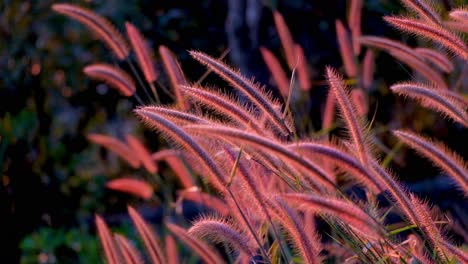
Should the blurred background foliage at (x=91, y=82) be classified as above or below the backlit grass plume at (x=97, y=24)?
below

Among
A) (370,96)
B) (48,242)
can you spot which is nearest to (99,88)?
(48,242)

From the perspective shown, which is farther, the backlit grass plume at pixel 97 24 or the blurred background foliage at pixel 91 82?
the blurred background foliage at pixel 91 82

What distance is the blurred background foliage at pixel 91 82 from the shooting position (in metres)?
4.63

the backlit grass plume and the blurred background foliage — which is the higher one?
the backlit grass plume

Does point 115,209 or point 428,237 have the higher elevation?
point 428,237

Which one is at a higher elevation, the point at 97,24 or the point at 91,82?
the point at 97,24

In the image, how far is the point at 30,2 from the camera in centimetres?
485

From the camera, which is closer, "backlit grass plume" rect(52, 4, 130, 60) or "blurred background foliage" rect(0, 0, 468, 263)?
"backlit grass plume" rect(52, 4, 130, 60)

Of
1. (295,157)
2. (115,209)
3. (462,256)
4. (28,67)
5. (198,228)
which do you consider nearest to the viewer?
(295,157)

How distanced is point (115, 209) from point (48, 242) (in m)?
0.94

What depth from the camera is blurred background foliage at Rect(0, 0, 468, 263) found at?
15.2 ft

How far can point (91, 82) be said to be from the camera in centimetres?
500

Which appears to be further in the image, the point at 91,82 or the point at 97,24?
the point at 91,82

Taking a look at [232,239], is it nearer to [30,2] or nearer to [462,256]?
[462,256]
